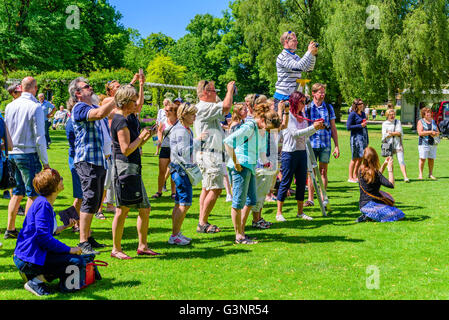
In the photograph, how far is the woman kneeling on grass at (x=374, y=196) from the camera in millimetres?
8211

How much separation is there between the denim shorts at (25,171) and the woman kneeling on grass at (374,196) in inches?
207

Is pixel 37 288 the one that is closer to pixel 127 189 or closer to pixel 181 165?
pixel 127 189

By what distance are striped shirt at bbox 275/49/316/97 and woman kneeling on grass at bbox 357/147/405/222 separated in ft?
6.09

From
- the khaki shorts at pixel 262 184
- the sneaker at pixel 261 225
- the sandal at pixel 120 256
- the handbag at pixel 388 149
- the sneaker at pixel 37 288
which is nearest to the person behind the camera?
the sneaker at pixel 37 288

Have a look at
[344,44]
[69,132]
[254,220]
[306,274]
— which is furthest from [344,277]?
[344,44]

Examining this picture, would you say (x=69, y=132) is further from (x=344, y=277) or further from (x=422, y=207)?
(x=422, y=207)

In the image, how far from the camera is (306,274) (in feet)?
17.8

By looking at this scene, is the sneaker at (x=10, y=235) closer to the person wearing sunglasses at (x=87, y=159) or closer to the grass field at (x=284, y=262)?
the grass field at (x=284, y=262)

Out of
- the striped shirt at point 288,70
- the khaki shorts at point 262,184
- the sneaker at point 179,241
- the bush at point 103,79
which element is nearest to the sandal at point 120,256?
the sneaker at point 179,241

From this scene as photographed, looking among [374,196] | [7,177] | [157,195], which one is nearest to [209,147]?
[7,177]

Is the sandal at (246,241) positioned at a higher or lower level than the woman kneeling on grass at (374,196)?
lower

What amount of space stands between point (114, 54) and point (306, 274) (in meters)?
48.3

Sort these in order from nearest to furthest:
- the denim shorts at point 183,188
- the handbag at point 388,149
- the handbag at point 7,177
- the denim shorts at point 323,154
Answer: the handbag at point 7,177
the denim shorts at point 183,188
the denim shorts at point 323,154
the handbag at point 388,149

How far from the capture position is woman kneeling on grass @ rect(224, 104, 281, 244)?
6570mm
